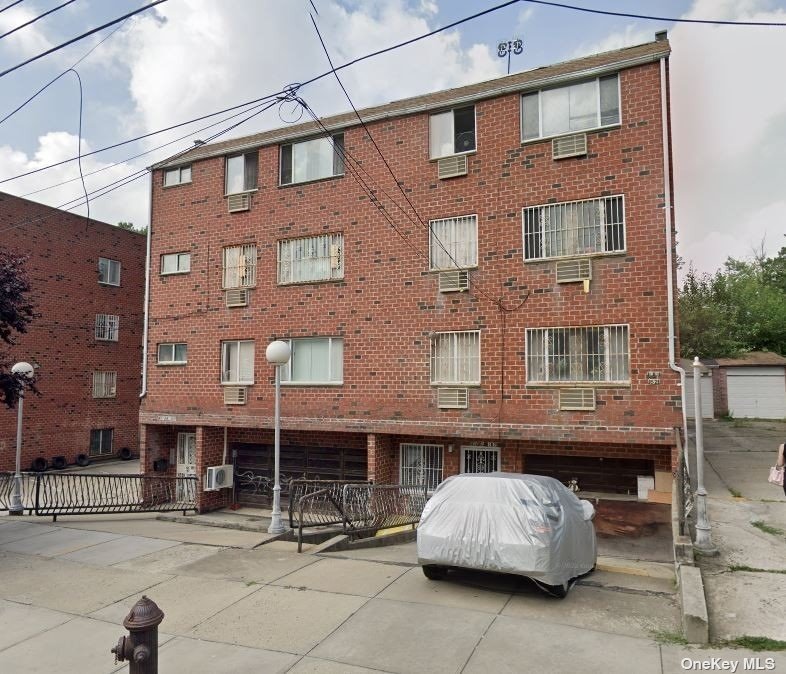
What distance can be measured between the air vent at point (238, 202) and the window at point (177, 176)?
188 centimetres

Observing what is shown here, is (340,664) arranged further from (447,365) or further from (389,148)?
(389,148)

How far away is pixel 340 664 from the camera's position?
15.3 ft

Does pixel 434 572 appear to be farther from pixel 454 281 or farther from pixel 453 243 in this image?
pixel 453 243

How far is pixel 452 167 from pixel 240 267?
6615 mm

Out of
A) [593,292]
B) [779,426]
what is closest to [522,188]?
[593,292]

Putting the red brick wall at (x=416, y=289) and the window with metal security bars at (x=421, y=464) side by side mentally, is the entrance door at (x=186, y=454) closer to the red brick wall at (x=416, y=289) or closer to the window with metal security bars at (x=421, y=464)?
the red brick wall at (x=416, y=289)

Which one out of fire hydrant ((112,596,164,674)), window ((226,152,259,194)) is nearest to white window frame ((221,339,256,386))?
window ((226,152,259,194))

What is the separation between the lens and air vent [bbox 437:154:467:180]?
1327cm

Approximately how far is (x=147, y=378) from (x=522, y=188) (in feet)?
39.9

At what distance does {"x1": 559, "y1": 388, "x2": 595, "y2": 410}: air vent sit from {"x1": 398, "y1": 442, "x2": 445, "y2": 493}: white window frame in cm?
338

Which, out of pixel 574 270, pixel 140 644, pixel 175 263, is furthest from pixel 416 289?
pixel 140 644

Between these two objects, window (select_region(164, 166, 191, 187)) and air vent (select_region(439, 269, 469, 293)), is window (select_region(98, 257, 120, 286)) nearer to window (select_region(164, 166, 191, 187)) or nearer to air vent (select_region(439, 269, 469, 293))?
window (select_region(164, 166, 191, 187))

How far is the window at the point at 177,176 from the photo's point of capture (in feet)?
55.5

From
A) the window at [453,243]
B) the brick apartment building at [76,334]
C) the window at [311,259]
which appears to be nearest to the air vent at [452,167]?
the window at [453,243]
